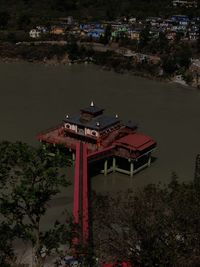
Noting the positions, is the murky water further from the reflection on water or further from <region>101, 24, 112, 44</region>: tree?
<region>101, 24, 112, 44</region>: tree

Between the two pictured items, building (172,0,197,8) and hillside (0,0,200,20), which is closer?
hillside (0,0,200,20)

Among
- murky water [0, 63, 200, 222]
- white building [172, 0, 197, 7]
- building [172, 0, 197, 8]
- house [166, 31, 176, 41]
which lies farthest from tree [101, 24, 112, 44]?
white building [172, 0, 197, 7]

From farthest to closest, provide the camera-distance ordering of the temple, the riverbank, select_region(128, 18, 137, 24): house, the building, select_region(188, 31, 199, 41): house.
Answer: the building → select_region(128, 18, 137, 24): house → select_region(188, 31, 199, 41): house → the riverbank → the temple

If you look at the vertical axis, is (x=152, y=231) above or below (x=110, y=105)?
above

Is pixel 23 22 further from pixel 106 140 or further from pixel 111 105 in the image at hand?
pixel 106 140

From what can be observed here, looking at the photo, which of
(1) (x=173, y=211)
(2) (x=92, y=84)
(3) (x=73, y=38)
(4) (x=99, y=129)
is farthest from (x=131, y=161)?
(3) (x=73, y=38)

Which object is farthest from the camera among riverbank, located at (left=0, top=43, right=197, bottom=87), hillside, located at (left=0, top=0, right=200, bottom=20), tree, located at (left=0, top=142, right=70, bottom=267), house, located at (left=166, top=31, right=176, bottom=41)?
hillside, located at (left=0, top=0, right=200, bottom=20)

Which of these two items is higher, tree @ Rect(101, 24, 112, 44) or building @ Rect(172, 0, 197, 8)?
building @ Rect(172, 0, 197, 8)

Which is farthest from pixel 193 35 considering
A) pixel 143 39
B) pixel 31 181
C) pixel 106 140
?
pixel 31 181
